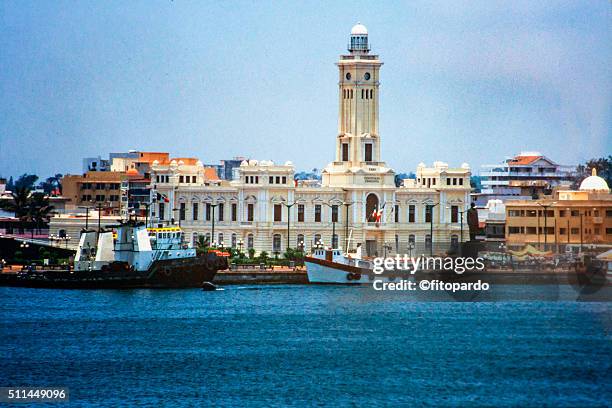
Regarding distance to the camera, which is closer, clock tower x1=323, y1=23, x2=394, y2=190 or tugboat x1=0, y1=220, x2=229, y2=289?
tugboat x1=0, y1=220, x2=229, y2=289

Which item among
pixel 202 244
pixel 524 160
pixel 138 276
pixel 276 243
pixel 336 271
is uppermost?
pixel 524 160

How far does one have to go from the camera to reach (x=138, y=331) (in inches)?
3273

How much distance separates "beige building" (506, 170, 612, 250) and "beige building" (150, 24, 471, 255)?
3.60 m

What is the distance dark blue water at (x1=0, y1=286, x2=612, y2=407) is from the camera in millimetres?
67125

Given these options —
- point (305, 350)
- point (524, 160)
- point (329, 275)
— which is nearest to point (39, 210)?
point (329, 275)

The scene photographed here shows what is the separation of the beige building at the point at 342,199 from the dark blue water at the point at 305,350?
82.3ft

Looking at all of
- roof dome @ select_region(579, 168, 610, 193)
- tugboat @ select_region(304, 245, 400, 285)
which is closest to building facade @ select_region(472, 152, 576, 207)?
roof dome @ select_region(579, 168, 610, 193)

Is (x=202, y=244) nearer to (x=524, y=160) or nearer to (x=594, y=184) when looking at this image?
(x=594, y=184)

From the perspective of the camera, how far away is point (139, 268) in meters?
106

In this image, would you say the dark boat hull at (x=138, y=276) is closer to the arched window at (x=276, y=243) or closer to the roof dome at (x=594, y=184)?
the arched window at (x=276, y=243)

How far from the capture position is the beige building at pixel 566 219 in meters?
118

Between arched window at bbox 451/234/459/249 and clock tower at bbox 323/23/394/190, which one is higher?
clock tower at bbox 323/23/394/190

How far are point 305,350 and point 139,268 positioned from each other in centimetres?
2972

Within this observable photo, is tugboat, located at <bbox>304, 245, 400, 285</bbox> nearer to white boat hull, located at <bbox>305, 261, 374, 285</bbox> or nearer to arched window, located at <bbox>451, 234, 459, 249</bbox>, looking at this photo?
white boat hull, located at <bbox>305, 261, 374, 285</bbox>
